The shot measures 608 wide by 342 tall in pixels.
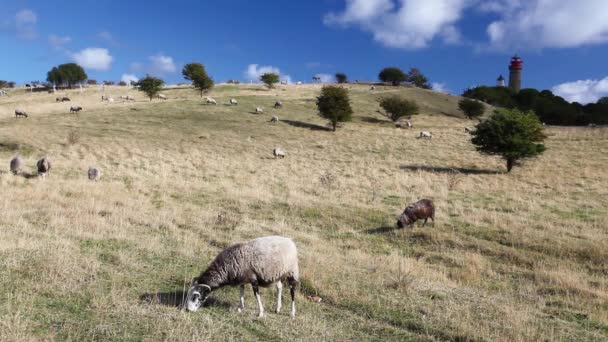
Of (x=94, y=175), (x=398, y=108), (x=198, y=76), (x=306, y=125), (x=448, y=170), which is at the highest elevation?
(x=198, y=76)

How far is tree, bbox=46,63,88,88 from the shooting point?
10550cm

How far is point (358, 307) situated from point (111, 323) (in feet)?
16.4

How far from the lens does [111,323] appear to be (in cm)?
704

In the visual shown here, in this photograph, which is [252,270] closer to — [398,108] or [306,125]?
[306,125]

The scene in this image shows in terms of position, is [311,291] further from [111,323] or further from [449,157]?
[449,157]

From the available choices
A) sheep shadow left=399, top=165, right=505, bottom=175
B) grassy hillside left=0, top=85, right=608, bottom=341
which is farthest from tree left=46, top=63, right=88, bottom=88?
sheep shadow left=399, top=165, right=505, bottom=175

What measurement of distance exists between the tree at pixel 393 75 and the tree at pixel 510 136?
291 ft

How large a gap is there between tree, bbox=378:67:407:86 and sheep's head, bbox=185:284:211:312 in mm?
123238

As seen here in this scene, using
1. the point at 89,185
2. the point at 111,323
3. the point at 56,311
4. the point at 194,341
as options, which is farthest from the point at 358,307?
the point at 89,185

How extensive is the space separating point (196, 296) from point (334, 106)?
170 feet

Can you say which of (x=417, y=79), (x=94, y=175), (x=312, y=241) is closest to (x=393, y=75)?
(x=417, y=79)

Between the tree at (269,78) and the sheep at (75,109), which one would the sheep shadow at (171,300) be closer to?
the sheep at (75,109)

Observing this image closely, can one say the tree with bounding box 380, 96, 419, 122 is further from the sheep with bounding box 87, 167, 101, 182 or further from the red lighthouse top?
the red lighthouse top

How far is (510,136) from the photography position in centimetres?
3609
